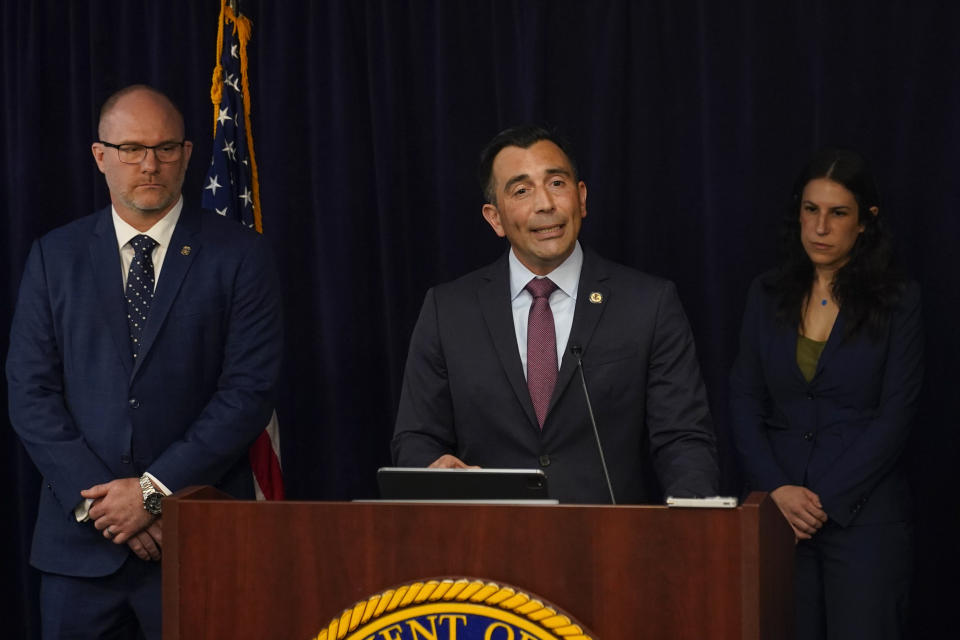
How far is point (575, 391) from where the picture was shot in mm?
2953

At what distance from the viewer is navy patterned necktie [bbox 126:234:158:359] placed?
3326mm

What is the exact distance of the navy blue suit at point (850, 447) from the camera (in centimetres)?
364

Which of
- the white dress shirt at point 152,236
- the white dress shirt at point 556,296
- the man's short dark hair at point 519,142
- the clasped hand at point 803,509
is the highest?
the man's short dark hair at point 519,142

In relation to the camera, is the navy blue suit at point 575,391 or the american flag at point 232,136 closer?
the navy blue suit at point 575,391

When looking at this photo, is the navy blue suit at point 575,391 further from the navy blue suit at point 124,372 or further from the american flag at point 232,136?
the american flag at point 232,136

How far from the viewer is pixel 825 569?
146 inches

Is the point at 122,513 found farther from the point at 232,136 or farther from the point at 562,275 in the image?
the point at 232,136

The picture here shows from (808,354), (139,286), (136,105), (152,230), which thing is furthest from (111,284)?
(808,354)

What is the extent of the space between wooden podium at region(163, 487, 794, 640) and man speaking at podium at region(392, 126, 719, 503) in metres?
0.82

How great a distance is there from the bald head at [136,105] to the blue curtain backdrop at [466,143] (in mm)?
1229

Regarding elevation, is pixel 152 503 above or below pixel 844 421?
below

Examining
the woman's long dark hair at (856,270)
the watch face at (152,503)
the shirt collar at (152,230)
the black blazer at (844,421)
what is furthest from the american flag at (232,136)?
the woman's long dark hair at (856,270)

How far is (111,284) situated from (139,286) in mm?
72

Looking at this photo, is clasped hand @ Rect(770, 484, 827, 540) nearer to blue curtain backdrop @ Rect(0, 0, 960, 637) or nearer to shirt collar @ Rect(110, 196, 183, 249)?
blue curtain backdrop @ Rect(0, 0, 960, 637)
